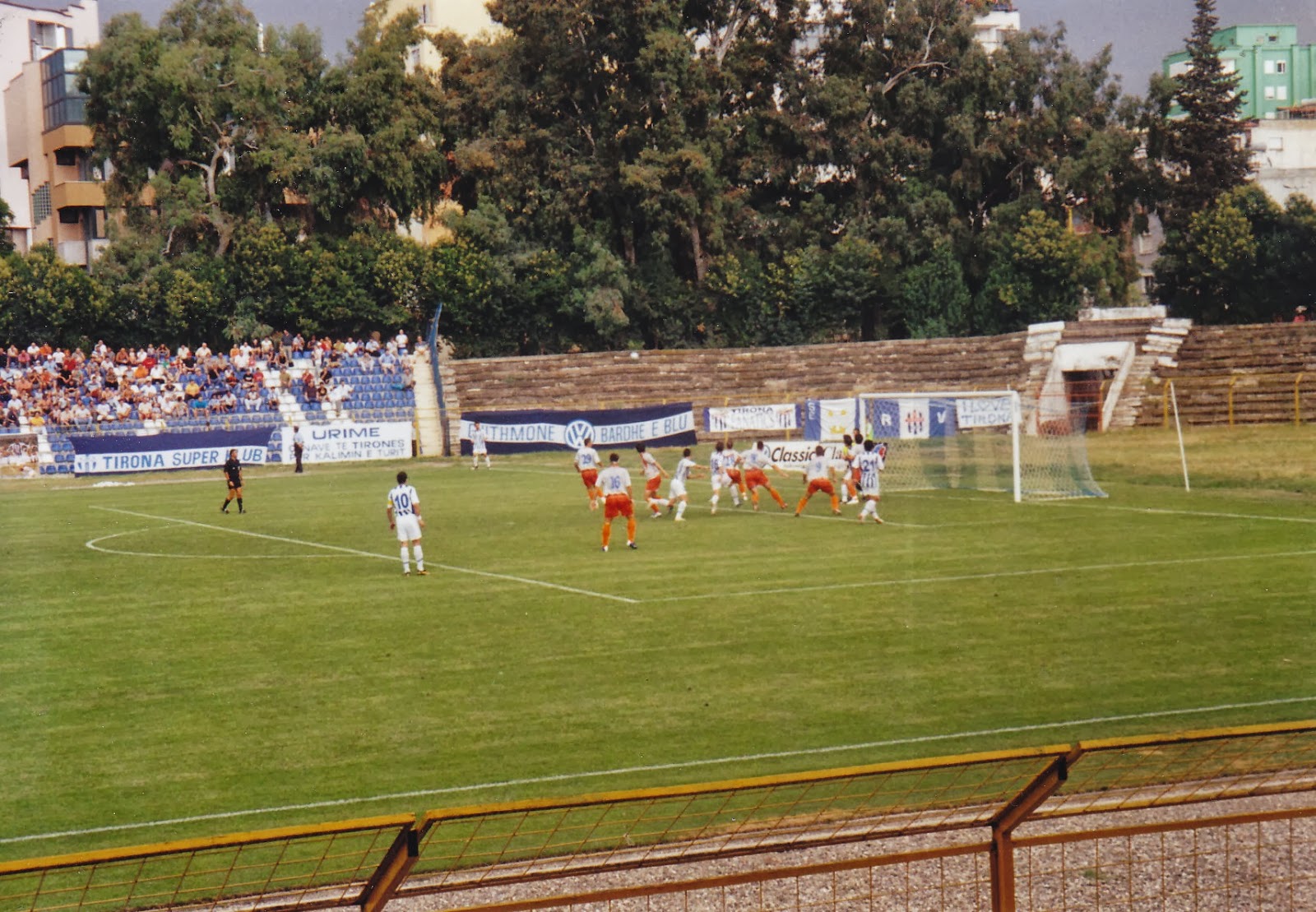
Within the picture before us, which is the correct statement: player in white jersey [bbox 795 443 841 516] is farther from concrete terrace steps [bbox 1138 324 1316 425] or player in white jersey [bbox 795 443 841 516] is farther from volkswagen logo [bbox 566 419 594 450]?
concrete terrace steps [bbox 1138 324 1316 425]

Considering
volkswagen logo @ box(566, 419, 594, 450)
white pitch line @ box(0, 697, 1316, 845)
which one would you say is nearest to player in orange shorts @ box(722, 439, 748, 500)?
volkswagen logo @ box(566, 419, 594, 450)

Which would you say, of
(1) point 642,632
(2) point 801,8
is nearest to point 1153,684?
(1) point 642,632

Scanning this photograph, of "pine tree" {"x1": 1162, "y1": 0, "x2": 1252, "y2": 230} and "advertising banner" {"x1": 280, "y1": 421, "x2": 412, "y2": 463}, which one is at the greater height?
"pine tree" {"x1": 1162, "y1": 0, "x2": 1252, "y2": 230}

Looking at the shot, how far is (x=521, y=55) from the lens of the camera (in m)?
66.7

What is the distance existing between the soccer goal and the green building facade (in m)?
28.7

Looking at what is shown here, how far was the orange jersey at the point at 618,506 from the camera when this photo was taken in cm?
2570

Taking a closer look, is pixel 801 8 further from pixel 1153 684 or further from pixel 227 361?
pixel 1153 684

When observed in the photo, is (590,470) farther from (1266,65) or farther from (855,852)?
(1266,65)

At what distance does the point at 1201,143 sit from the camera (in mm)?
66812

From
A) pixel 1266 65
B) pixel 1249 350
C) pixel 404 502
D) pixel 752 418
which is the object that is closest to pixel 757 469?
pixel 404 502

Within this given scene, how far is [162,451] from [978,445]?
2682cm

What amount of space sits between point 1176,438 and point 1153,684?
115ft

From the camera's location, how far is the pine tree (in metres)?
64.8

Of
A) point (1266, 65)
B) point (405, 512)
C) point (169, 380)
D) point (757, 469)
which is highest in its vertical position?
point (1266, 65)
